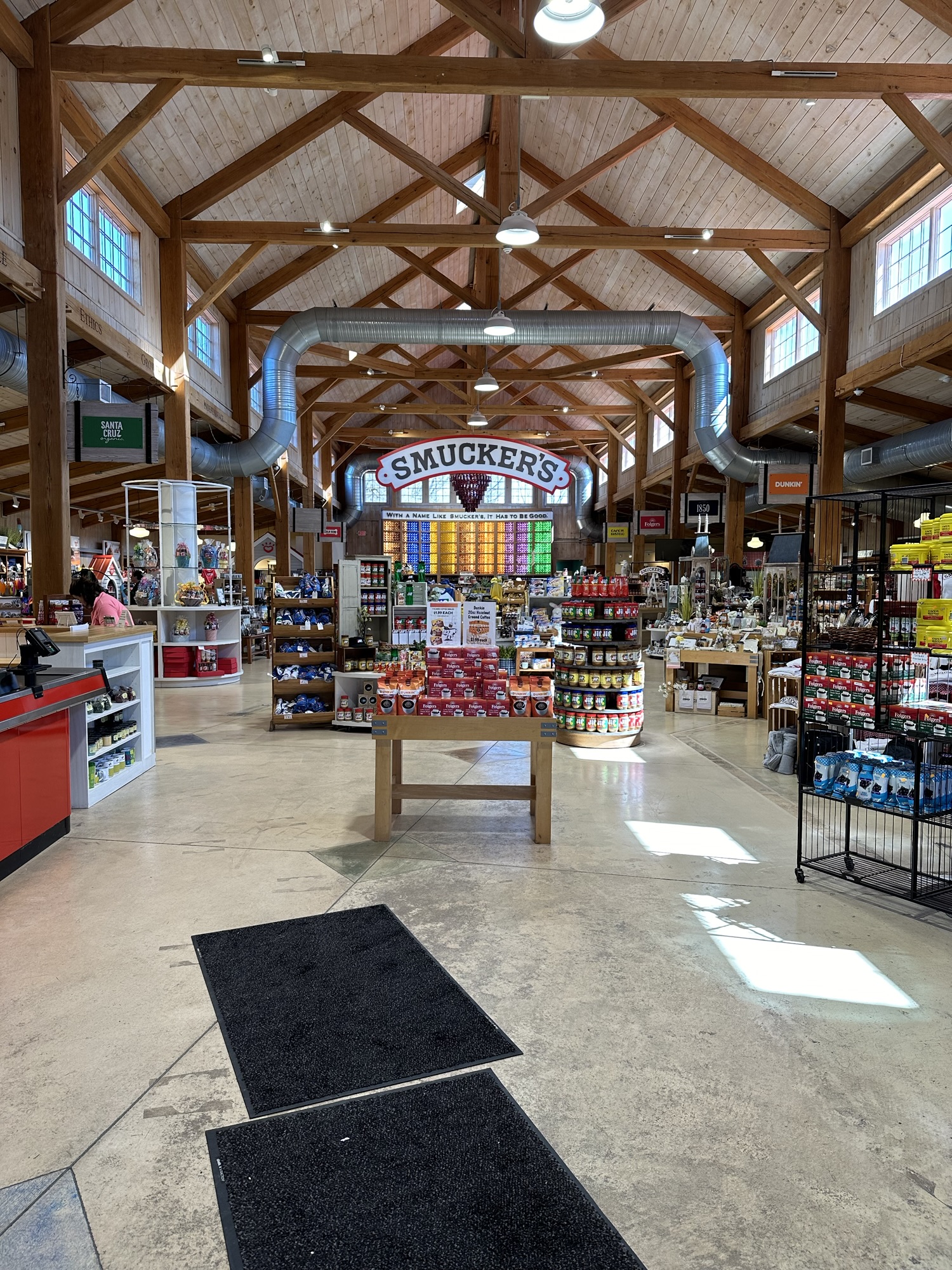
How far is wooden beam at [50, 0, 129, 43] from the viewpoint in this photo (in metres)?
6.93

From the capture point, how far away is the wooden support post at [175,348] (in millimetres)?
10664

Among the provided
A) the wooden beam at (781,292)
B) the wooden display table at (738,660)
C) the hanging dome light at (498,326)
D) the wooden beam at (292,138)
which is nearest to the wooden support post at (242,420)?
the wooden beam at (292,138)

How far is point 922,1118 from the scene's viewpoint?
2184 millimetres

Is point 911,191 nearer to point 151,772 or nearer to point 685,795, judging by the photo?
point 685,795

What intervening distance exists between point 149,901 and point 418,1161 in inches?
85.0

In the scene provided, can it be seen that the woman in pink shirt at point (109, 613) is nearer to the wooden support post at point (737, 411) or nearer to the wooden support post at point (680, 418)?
the wooden support post at point (737, 411)

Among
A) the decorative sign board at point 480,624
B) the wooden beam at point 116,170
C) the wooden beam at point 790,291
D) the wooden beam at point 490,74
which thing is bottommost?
the decorative sign board at point 480,624

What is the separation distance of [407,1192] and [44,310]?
766cm

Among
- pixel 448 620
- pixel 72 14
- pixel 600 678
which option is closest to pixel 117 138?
pixel 72 14

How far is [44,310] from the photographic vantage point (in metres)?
7.03

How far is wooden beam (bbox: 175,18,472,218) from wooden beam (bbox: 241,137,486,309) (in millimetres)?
2534

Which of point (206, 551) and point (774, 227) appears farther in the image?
point (206, 551)

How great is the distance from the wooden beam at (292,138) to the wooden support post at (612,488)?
48.5ft

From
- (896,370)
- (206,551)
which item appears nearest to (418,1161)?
(896,370)
